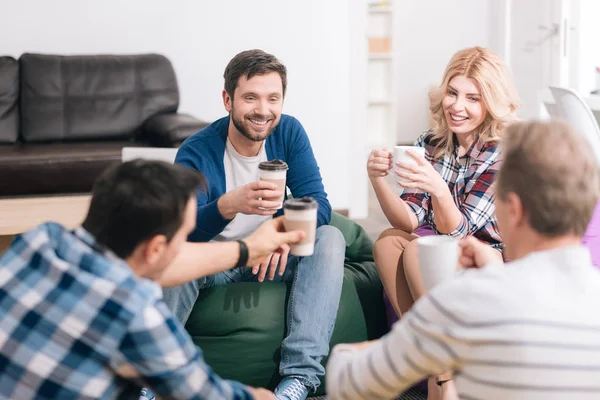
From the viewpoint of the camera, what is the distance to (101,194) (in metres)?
1.47

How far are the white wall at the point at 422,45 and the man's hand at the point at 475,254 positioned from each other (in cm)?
675

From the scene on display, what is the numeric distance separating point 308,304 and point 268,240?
1.76 ft

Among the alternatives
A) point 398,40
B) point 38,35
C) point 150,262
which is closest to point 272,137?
point 150,262

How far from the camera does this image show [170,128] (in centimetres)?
463

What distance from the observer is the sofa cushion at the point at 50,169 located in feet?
14.5

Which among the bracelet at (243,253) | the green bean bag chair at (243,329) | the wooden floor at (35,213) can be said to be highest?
the bracelet at (243,253)

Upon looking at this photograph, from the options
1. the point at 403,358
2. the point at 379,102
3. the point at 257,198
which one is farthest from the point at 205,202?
the point at 379,102

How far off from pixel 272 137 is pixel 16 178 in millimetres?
2209

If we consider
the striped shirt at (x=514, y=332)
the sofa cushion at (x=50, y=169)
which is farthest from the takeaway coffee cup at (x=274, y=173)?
the sofa cushion at (x=50, y=169)

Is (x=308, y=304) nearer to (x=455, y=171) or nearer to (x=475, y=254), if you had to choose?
(x=455, y=171)

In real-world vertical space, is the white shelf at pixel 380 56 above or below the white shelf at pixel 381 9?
below

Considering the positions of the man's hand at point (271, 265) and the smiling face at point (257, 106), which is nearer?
the man's hand at point (271, 265)

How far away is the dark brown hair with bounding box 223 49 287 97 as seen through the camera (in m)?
2.61

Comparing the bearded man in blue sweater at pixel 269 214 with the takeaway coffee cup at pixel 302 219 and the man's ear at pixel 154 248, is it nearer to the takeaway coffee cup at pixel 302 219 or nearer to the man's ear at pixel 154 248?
the takeaway coffee cup at pixel 302 219
